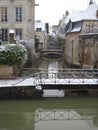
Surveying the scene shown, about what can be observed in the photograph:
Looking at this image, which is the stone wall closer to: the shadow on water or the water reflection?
the shadow on water

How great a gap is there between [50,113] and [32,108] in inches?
46.7

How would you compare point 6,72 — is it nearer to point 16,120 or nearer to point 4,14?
point 16,120

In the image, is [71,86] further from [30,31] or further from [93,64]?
[30,31]

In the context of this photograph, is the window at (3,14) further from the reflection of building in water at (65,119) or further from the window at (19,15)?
the reflection of building in water at (65,119)

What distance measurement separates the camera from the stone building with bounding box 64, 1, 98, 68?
31.5 metres

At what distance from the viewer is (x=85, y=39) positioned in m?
35.0

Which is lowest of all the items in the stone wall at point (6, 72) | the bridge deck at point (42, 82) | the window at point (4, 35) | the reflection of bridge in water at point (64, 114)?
the reflection of bridge in water at point (64, 114)

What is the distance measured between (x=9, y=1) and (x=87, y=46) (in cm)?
1012

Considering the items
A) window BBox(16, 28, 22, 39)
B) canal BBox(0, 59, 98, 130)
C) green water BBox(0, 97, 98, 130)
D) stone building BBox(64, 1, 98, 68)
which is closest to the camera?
canal BBox(0, 59, 98, 130)

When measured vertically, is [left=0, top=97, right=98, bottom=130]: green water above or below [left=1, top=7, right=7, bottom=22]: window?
below

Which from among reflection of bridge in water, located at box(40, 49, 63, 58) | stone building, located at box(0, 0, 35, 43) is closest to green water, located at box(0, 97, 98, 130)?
stone building, located at box(0, 0, 35, 43)

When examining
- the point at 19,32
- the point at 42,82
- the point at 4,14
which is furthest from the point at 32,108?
the point at 4,14

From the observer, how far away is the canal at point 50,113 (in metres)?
14.1

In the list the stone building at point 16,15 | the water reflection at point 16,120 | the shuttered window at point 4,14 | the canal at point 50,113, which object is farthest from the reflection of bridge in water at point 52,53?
the water reflection at point 16,120
